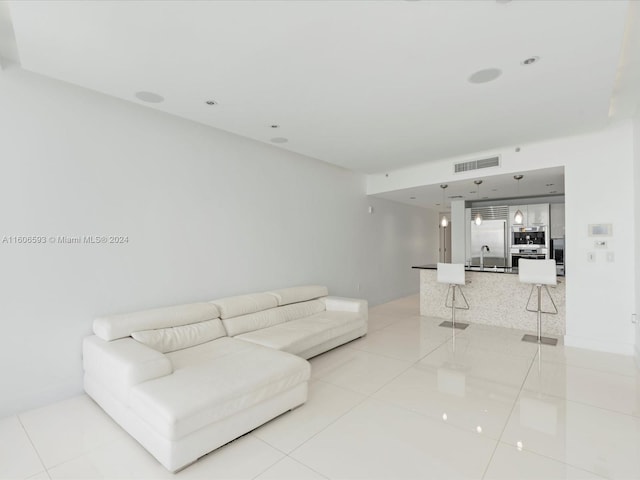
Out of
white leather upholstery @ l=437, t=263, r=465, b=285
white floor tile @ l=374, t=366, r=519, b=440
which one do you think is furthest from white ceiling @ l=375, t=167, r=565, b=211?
white floor tile @ l=374, t=366, r=519, b=440

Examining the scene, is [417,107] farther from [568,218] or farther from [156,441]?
[156,441]

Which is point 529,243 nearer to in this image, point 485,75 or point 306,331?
point 485,75

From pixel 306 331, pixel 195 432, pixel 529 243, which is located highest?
pixel 529 243

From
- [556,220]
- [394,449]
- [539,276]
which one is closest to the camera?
[394,449]

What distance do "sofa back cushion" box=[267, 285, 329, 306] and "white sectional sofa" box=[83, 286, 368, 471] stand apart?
0.35 meters

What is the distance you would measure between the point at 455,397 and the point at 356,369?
105 cm

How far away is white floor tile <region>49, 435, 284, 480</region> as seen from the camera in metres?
1.98

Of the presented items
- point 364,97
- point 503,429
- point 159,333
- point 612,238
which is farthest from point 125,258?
point 612,238

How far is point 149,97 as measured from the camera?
10.2 feet

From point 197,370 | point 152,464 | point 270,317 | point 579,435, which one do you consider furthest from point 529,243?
point 152,464

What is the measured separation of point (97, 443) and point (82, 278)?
144 centimetres

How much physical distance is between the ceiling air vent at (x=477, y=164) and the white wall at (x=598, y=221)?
0.46 meters

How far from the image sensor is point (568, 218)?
4402 mm

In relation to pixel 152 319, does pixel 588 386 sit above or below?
below
